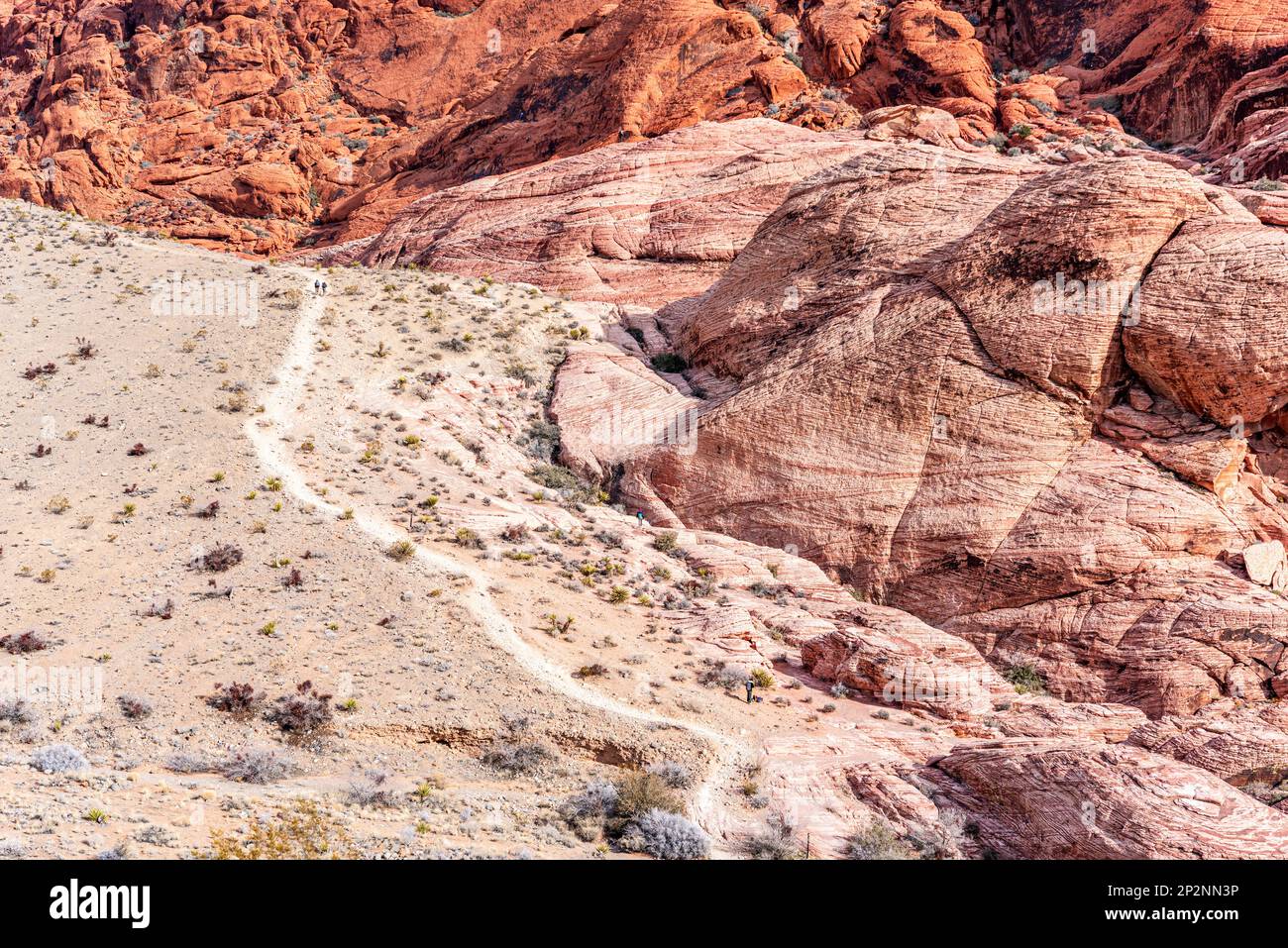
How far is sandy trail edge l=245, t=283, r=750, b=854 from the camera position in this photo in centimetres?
1454

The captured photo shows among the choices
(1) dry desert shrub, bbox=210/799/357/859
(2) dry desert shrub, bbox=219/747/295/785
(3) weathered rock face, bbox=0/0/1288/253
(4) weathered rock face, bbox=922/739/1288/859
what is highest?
(3) weathered rock face, bbox=0/0/1288/253

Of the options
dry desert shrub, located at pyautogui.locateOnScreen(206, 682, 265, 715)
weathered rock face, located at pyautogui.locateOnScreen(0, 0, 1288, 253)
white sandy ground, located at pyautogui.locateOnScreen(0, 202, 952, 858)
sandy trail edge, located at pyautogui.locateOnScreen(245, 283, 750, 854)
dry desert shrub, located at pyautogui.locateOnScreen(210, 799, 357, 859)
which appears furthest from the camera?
weathered rock face, located at pyautogui.locateOnScreen(0, 0, 1288, 253)

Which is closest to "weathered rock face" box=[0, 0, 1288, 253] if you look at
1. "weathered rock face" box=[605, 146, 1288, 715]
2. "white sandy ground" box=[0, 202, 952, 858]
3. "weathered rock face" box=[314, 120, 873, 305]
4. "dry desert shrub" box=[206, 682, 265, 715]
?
"weathered rock face" box=[314, 120, 873, 305]

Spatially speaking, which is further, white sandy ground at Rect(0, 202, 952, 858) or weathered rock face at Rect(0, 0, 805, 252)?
weathered rock face at Rect(0, 0, 805, 252)

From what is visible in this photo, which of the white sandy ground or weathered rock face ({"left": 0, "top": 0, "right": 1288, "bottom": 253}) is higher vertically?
weathered rock face ({"left": 0, "top": 0, "right": 1288, "bottom": 253})

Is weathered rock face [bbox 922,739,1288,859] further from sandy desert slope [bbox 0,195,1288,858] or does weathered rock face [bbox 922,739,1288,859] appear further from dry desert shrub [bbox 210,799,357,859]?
dry desert shrub [bbox 210,799,357,859]

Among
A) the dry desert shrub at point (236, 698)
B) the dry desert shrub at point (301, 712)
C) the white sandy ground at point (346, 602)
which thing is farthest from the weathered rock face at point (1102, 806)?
the dry desert shrub at point (236, 698)

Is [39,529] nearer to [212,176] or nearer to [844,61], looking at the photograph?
[844,61]

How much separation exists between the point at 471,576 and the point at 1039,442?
1275 centimetres

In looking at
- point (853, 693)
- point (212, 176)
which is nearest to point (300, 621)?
point (853, 693)

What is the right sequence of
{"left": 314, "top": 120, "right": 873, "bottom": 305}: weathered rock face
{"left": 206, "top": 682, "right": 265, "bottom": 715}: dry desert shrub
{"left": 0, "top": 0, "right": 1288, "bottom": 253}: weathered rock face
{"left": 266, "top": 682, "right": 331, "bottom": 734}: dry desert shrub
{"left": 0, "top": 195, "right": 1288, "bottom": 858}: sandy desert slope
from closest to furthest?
{"left": 0, "top": 195, "right": 1288, "bottom": 858}: sandy desert slope, {"left": 266, "top": 682, "right": 331, "bottom": 734}: dry desert shrub, {"left": 206, "top": 682, "right": 265, "bottom": 715}: dry desert shrub, {"left": 314, "top": 120, "right": 873, "bottom": 305}: weathered rock face, {"left": 0, "top": 0, "right": 1288, "bottom": 253}: weathered rock face

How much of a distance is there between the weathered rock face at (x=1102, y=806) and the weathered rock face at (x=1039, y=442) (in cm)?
529

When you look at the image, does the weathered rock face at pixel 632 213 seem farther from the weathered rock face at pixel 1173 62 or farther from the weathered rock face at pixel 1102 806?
the weathered rock face at pixel 1102 806

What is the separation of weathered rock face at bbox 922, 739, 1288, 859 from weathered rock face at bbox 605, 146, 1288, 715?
5.29 metres
